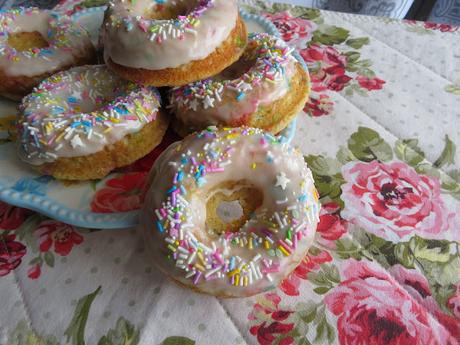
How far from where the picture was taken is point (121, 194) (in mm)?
888

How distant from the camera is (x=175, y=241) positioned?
2.42 ft

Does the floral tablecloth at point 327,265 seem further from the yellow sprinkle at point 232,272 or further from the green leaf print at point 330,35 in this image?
the green leaf print at point 330,35

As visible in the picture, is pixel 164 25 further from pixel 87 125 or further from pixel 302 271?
pixel 302 271

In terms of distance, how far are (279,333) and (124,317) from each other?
286 mm

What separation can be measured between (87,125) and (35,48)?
1.31 ft

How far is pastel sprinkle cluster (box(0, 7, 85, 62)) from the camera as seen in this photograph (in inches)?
41.7

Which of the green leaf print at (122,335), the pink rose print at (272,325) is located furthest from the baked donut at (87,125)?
the pink rose print at (272,325)

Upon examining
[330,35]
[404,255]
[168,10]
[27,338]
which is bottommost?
[27,338]

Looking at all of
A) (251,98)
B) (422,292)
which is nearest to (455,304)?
(422,292)

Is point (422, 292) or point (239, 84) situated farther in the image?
point (239, 84)

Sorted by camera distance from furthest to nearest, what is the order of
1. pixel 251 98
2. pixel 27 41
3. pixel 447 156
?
pixel 27 41 → pixel 447 156 → pixel 251 98

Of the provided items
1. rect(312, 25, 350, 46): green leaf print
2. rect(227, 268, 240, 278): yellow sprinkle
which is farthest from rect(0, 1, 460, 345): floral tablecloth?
rect(312, 25, 350, 46): green leaf print

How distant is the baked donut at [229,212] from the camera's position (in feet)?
2.41

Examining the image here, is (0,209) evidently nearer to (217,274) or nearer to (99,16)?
(217,274)
